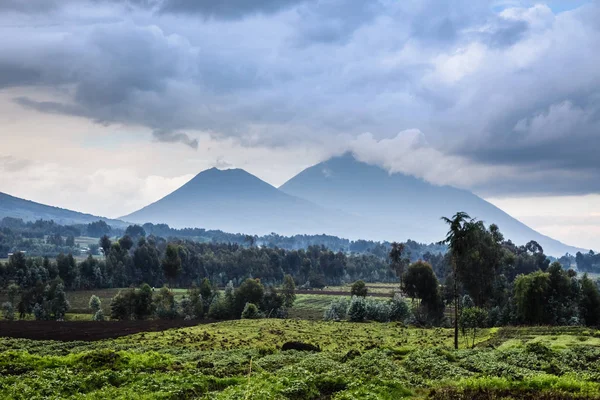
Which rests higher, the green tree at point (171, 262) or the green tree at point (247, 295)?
the green tree at point (171, 262)

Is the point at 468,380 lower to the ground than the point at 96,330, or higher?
higher

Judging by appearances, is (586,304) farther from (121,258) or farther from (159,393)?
(121,258)

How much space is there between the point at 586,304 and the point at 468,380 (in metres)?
86.4

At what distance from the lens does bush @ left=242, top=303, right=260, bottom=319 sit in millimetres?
114250

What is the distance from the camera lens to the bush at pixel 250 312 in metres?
114

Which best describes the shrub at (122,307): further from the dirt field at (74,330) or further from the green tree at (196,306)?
the dirt field at (74,330)

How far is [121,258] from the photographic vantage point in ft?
626

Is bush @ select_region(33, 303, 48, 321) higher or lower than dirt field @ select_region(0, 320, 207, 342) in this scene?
lower

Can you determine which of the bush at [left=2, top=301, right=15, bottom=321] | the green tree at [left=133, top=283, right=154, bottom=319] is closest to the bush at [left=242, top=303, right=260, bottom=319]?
the green tree at [left=133, top=283, right=154, bottom=319]

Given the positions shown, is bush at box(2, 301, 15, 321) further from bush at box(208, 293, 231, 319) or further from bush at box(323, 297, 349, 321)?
bush at box(323, 297, 349, 321)

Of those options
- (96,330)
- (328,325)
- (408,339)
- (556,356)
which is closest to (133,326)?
(96,330)

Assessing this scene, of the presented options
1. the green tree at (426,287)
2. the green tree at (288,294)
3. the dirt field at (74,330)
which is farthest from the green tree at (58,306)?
the green tree at (426,287)

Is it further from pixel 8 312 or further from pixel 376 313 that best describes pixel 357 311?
pixel 8 312

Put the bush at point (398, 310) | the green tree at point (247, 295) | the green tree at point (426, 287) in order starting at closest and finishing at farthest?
the green tree at point (426, 287) → the bush at point (398, 310) → the green tree at point (247, 295)
